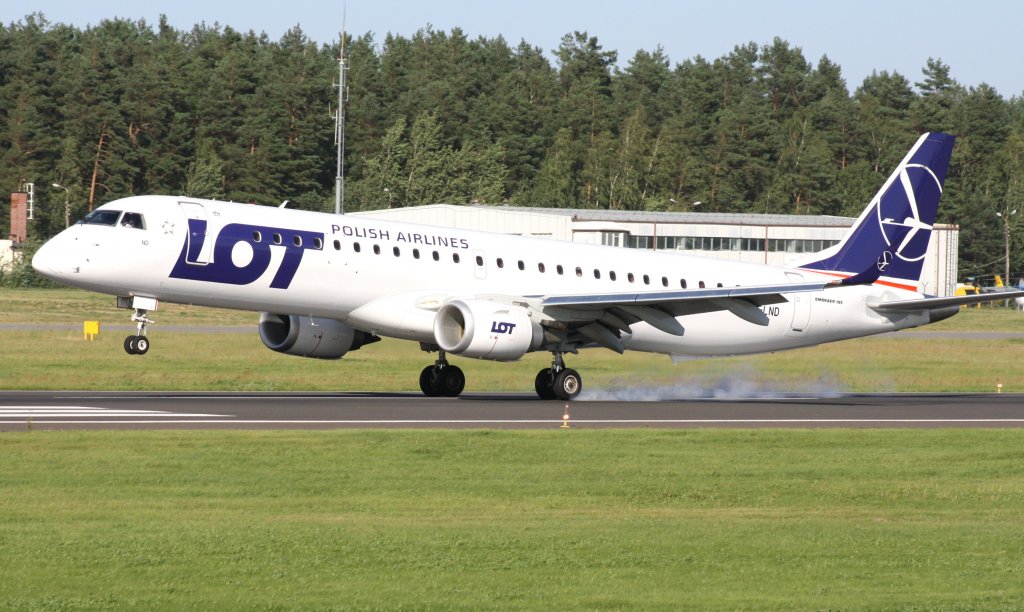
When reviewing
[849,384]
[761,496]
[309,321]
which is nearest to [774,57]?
[849,384]

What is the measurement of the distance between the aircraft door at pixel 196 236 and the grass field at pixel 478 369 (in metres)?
7.44

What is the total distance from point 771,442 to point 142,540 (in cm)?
1286

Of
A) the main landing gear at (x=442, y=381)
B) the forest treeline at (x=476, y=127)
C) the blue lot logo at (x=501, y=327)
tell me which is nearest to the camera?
the blue lot logo at (x=501, y=327)

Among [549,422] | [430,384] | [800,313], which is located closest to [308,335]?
[430,384]

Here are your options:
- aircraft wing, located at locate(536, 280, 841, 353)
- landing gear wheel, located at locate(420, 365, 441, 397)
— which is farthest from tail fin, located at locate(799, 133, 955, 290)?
landing gear wheel, located at locate(420, 365, 441, 397)

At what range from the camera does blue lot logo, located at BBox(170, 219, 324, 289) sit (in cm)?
3036

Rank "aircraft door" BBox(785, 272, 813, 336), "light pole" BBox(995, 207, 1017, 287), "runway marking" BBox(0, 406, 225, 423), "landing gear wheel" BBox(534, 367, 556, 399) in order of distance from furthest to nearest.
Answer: "light pole" BBox(995, 207, 1017, 287), "aircraft door" BBox(785, 272, 813, 336), "landing gear wheel" BBox(534, 367, 556, 399), "runway marking" BBox(0, 406, 225, 423)

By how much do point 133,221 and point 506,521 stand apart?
16765mm

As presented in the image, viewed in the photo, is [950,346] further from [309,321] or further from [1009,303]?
[1009,303]

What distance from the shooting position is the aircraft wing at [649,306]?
32.7 metres

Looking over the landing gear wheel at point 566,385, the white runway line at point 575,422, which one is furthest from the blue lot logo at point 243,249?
the landing gear wheel at point 566,385

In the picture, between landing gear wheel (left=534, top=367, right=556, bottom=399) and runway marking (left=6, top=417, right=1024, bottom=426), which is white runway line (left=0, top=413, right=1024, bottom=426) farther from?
landing gear wheel (left=534, top=367, right=556, bottom=399)

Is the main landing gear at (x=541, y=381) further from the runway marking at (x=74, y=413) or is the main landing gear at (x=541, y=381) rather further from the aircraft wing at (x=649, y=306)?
the runway marking at (x=74, y=413)

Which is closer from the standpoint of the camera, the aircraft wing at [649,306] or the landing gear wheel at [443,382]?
the aircraft wing at [649,306]
